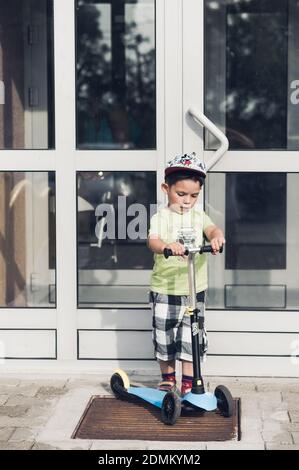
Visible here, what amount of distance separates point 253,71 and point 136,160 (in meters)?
0.93

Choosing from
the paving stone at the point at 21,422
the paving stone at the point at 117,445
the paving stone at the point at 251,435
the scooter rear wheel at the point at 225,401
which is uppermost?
the scooter rear wheel at the point at 225,401

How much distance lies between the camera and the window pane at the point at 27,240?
19.1 ft

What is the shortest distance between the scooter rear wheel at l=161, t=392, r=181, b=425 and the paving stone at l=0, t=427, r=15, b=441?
2.64 feet

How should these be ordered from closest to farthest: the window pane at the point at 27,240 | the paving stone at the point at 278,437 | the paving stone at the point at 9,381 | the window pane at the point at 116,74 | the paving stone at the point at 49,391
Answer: the paving stone at the point at 278,437
the paving stone at the point at 49,391
the paving stone at the point at 9,381
the window pane at the point at 116,74
the window pane at the point at 27,240

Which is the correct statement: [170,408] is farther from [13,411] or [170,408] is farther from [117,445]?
[13,411]

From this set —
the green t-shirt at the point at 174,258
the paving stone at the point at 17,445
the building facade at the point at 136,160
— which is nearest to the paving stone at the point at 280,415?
the building facade at the point at 136,160

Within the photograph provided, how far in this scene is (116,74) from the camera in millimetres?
5711

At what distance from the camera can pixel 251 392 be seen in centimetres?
537

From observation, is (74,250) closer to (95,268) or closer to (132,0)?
(95,268)

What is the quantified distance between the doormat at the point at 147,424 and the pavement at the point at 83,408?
57 millimetres

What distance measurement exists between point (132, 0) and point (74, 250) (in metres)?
1.62

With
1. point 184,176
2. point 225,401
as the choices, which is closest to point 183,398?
point 225,401

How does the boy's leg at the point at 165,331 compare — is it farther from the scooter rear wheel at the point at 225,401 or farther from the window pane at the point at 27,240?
the window pane at the point at 27,240

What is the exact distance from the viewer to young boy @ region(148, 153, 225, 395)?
5012 millimetres
